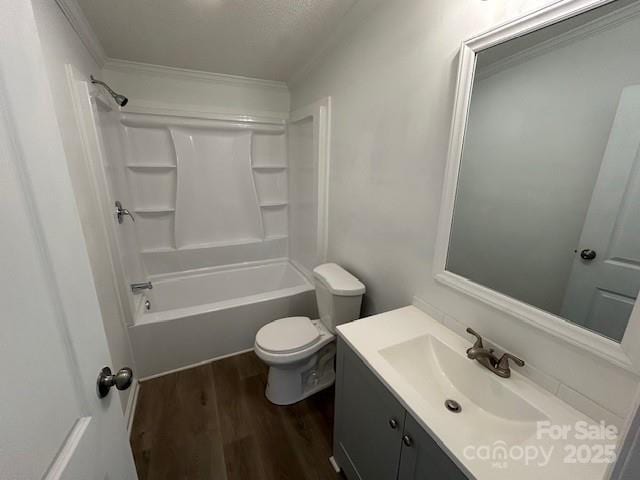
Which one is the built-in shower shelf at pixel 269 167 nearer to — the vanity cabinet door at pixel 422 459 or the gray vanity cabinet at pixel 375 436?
the gray vanity cabinet at pixel 375 436

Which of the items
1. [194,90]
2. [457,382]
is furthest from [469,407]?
[194,90]

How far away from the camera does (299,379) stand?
1.73m

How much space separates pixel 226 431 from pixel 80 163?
5.52 feet

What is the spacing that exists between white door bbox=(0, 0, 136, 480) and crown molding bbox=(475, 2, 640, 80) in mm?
1286

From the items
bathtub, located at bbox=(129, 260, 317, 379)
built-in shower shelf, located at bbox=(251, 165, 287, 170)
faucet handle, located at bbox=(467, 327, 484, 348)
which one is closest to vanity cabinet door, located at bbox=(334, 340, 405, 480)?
faucet handle, located at bbox=(467, 327, 484, 348)

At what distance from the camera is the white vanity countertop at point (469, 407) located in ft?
2.12

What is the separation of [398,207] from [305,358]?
1.06 meters

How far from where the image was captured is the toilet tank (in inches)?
63.4

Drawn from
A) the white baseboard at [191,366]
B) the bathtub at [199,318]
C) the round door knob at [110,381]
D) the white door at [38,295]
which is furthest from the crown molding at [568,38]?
the white baseboard at [191,366]

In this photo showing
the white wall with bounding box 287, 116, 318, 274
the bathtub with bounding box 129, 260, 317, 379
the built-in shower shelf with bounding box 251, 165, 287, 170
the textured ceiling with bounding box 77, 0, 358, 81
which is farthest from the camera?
the built-in shower shelf with bounding box 251, 165, 287, 170

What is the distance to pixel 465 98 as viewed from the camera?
102 cm

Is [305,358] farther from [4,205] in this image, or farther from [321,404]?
[4,205]

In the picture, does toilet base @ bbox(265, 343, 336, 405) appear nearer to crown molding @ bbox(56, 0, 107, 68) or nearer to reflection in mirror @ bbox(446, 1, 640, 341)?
reflection in mirror @ bbox(446, 1, 640, 341)

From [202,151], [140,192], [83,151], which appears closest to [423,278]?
[83,151]
